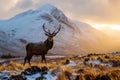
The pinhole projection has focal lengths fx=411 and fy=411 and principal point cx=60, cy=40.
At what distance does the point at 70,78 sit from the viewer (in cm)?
2056

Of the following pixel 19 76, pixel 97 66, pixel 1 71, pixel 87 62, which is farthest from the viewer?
pixel 87 62

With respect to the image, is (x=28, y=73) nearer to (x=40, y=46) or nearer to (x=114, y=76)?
(x=114, y=76)

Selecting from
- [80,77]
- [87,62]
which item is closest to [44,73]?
[80,77]

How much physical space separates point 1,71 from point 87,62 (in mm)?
13391

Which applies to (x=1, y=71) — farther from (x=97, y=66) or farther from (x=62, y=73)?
(x=97, y=66)

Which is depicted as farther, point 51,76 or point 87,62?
point 87,62

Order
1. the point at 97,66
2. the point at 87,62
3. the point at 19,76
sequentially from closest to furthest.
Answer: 1. the point at 19,76
2. the point at 97,66
3. the point at 87,62

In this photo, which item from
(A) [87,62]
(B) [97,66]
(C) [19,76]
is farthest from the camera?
(A) [87,62]

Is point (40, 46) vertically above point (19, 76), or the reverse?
point (40, 46)

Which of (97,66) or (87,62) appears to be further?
(87,62)

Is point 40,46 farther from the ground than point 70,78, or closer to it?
farther from the ground

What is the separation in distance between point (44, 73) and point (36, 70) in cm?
61

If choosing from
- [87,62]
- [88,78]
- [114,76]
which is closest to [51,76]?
[88,78]

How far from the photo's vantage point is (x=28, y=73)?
20.3m
